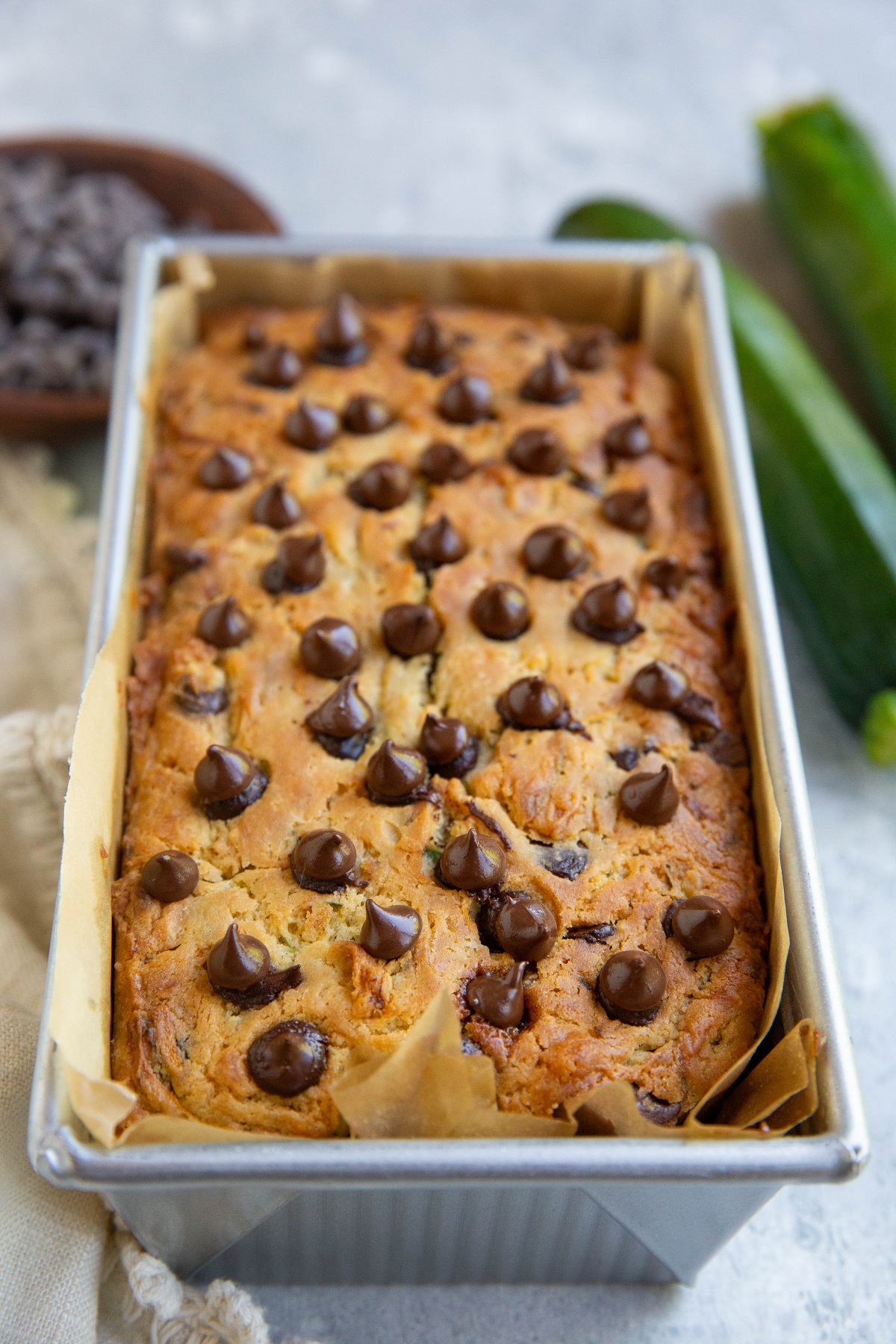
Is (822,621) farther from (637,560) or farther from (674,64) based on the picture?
(674,64)

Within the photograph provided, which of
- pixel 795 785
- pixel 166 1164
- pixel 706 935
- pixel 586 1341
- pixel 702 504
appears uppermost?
pixel 702 504

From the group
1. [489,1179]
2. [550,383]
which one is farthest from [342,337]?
[489,1179]

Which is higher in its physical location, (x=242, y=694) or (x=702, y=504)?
(x=702, y=504)

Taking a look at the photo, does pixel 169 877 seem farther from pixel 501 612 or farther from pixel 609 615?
pixel 609 615

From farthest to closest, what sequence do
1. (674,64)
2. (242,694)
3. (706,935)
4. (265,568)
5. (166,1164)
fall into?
(674,64) < (265,568) < (242,694) < (706,935) < (166,1164)

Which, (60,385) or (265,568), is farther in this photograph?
(60,385)

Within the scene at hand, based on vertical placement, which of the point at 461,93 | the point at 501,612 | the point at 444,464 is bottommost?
the point at 501,612

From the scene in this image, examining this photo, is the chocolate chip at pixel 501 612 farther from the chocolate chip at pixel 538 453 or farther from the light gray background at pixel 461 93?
the light gray background at pixel 461 93

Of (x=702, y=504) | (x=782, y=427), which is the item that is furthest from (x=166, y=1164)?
(x=782, y=427)

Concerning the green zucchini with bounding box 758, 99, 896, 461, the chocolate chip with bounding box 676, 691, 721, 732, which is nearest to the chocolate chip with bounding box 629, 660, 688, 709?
the chocolate chip with bounding box 676, 691, 721, 732
